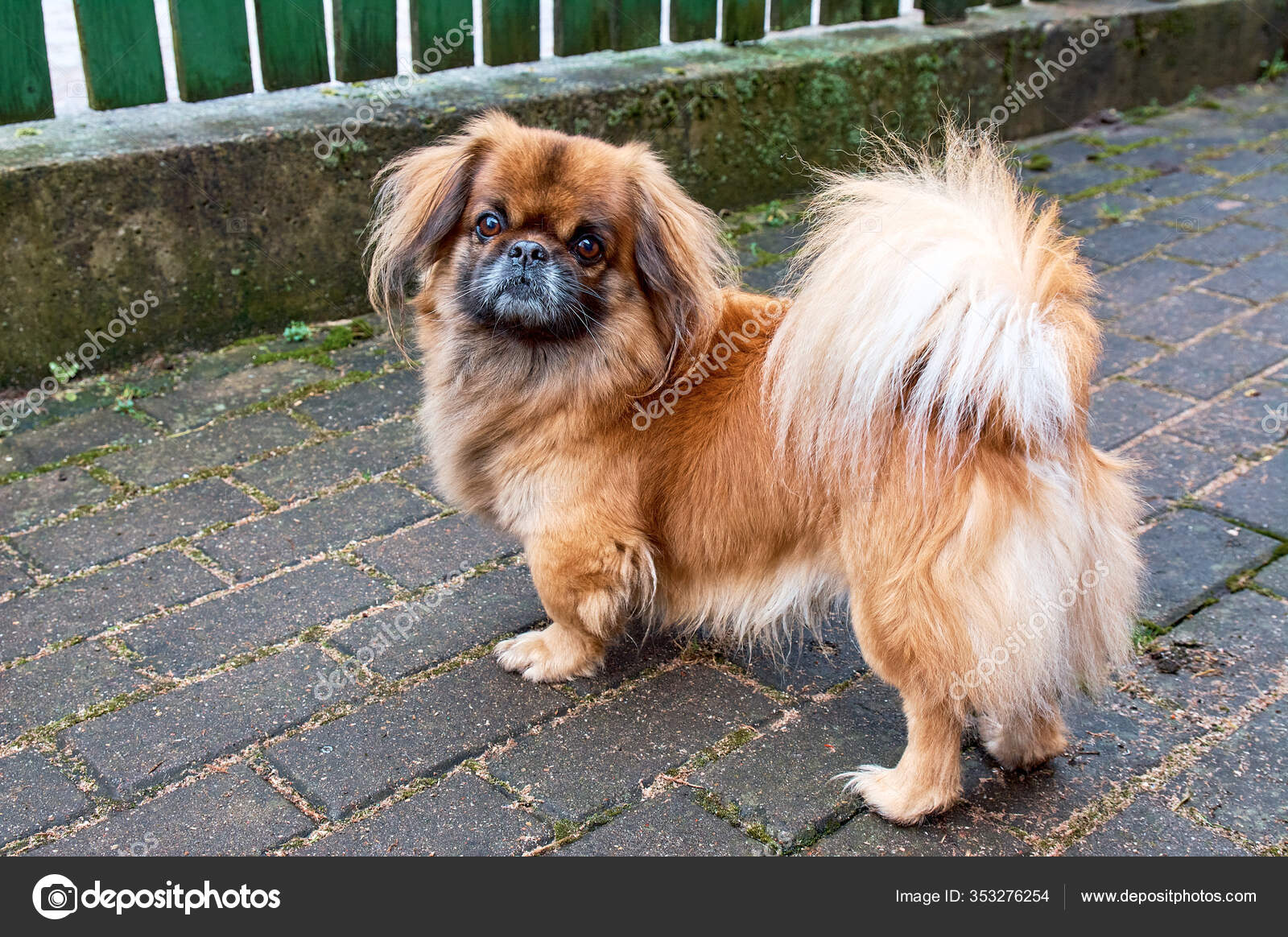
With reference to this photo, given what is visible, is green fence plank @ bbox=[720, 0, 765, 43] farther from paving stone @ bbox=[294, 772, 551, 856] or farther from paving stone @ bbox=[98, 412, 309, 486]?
paving stone @ bbox=[294, 772, 551, 856]

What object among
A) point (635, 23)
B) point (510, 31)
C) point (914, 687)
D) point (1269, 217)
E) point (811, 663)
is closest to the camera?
point (914, 687)

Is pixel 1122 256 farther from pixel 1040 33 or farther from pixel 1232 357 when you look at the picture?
pixel 1040 33

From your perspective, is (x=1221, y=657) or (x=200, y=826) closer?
(x=200, y=826)

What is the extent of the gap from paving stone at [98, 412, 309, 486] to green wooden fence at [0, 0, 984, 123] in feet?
4.55

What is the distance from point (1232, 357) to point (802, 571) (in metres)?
2.84

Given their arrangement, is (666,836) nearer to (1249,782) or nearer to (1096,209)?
(1249,782)

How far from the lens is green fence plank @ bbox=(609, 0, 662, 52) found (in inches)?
219

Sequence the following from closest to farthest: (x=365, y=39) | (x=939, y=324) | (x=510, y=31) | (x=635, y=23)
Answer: (x=939, y=324) → (x=365, y=39) → (x=510, y=31) → (x=635, y=23)

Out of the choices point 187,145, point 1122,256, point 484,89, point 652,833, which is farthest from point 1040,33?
point 652,833

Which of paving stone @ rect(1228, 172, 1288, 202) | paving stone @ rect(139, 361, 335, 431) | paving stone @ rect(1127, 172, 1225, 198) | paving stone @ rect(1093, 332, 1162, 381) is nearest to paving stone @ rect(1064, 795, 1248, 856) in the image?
paving stone @ rect(1093, 332, 1162, 381)

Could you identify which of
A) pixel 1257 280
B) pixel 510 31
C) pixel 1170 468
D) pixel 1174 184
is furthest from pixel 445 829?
pixel 1174 184

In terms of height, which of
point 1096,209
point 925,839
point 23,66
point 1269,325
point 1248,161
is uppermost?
point 23,66

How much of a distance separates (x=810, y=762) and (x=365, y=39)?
365cm

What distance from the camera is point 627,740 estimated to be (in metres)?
2.90
